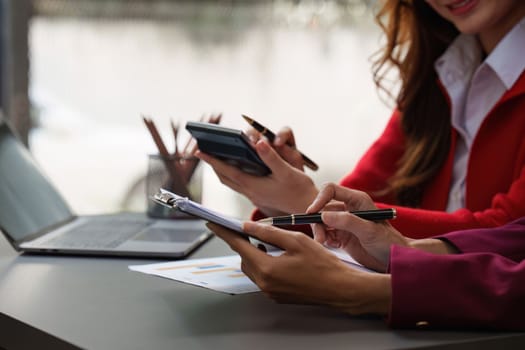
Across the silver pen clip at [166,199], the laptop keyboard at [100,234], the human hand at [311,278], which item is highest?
the silver pen clip at [166,199]

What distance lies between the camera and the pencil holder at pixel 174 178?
5.29 ft

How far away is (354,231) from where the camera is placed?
1034 mm

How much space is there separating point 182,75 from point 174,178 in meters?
1.41

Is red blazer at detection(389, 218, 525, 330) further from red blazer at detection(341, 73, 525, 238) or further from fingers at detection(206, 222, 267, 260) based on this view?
red blazer at detection(341, 73, 525, 238)

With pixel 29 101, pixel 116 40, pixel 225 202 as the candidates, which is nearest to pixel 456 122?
pixel 225 202

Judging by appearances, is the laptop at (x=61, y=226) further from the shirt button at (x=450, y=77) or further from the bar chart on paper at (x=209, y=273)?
the shirt button at (x=450, y=77)

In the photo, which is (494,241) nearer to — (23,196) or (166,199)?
(166,199)

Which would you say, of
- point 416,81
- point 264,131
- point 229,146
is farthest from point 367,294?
point 416,81

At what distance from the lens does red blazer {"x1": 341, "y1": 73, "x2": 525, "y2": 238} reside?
4.41 ft

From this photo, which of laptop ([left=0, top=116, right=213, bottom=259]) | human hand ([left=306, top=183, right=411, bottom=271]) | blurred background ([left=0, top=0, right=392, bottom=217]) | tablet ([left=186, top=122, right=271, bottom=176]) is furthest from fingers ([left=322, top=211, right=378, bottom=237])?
blurred background ([left=0, top=0, right=392, bottom=217])

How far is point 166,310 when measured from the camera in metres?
0.94

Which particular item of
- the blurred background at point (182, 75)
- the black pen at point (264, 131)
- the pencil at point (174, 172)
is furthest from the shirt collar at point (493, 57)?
the blurred background at point (182, 75)

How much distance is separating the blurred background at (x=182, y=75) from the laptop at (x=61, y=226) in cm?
123

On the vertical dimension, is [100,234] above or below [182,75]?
below
